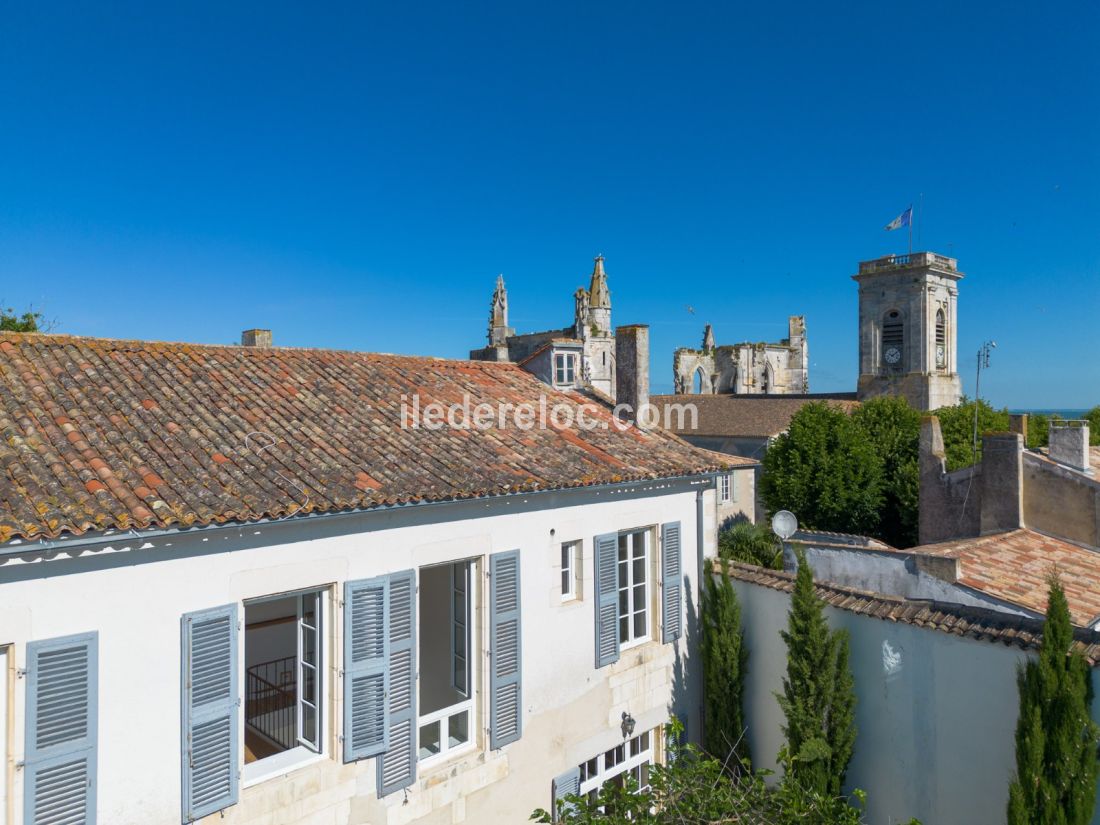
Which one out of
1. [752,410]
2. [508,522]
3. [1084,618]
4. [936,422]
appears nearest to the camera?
[508,522]

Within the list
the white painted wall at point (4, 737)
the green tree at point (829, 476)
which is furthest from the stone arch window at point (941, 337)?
the white painted wall at point (4, 737)

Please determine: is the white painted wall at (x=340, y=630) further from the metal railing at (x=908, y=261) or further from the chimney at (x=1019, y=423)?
the metal railing at (x=908, y=261)

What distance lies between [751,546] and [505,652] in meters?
17.3

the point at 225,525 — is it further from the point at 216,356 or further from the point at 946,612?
the point at 946,612

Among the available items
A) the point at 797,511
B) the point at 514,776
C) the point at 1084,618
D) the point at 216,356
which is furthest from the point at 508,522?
the point at 797,511

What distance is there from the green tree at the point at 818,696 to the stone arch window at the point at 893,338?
4050 cm

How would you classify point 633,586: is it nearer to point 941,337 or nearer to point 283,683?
point 283,683

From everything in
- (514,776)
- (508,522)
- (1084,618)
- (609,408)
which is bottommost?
(514,776)

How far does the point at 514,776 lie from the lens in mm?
9438

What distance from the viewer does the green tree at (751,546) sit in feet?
79.8

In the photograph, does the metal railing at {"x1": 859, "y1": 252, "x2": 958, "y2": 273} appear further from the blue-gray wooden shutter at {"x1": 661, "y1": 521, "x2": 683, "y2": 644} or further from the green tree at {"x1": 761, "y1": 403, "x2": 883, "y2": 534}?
the blue-gray wooden shutter at {"x1": 661, "y1": 521, "x2": 683, "y2": 644}

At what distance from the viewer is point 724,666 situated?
11461mm

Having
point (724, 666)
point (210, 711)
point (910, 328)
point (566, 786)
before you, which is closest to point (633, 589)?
point (724, 666)

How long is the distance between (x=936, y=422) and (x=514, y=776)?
20281mm
